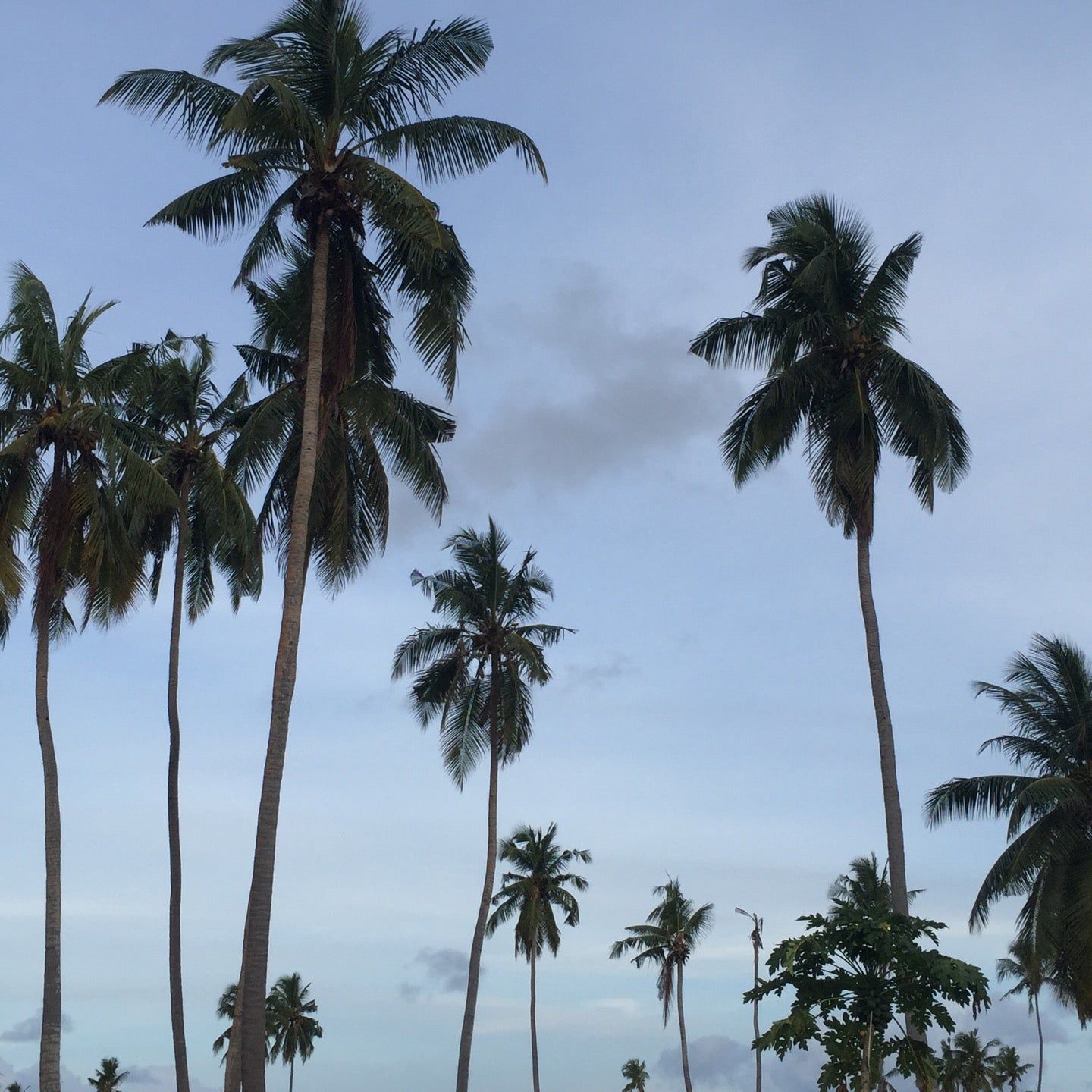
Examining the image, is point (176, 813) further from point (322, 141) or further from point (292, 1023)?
point (292, 1023)

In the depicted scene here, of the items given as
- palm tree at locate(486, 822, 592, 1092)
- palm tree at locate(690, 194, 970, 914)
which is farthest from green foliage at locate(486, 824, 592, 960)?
palm tree at locate(690, 194, 970, 914)

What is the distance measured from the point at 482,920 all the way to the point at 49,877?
1606 cm

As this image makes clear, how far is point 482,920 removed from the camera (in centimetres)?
3819

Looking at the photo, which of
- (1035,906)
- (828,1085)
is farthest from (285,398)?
(1035,906)

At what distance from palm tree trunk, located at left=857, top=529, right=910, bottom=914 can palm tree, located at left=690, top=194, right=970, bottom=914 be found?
0.11ft

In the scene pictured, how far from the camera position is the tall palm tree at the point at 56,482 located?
2491cm

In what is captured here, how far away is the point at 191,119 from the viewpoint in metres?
22.6

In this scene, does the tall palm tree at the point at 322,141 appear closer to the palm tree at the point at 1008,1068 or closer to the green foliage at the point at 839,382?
the green foliage at the point at 839,382

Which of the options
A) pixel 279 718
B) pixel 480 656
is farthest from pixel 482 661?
pixel 279 718

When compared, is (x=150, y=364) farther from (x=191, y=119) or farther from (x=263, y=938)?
(x=263, y=938)

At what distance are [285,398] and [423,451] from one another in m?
2.78

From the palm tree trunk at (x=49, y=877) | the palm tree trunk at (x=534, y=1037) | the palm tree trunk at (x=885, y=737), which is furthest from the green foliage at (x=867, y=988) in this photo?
the palm tree trunk at (x=534, y=1037)

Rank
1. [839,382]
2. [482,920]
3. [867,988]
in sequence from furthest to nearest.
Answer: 1. [482,920]
2. [839,382]
3. [867,988]

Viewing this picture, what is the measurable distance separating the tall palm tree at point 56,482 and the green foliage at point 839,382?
1232cm
